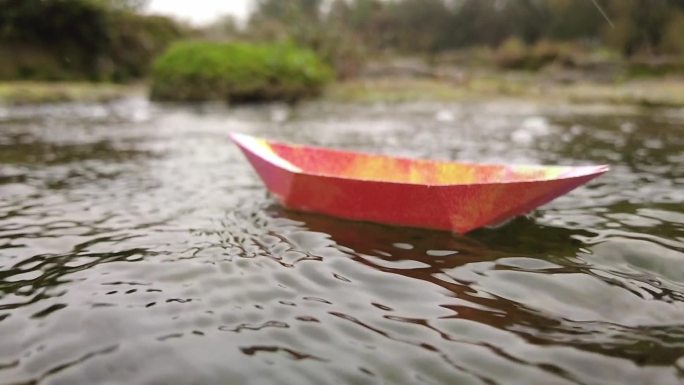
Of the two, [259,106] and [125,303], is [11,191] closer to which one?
[125,303]

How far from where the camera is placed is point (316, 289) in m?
3.41

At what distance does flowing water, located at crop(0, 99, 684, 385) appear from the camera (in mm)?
2555

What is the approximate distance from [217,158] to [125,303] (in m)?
5.62

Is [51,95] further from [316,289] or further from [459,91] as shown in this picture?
[316,289]

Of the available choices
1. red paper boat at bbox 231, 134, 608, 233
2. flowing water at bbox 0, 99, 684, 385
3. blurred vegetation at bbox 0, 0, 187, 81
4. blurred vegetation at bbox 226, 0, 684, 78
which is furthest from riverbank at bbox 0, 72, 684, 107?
red paper boat at bbox 231, 134, 608, 233

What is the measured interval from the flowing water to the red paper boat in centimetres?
14

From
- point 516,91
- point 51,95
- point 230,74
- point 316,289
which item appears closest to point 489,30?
point 516,91

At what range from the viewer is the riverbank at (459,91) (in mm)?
18250

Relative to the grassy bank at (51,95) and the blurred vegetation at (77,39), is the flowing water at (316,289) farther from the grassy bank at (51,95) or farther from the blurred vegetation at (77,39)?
the blurred vegetation at (77,39)

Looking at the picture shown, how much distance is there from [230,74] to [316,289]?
56.7 ft

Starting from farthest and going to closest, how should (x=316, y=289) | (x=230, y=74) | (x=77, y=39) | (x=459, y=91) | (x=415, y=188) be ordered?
(x=77, y=39) < (x=459, y=91) < (x=230, y=74) < (x=415, y=188) < (x=316, y=289)

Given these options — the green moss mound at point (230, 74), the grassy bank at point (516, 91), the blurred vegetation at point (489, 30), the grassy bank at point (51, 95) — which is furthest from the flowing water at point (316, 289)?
the grassy bank at point (516, 91)

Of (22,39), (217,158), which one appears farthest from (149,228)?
(22,39)

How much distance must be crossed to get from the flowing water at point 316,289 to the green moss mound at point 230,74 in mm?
13049
